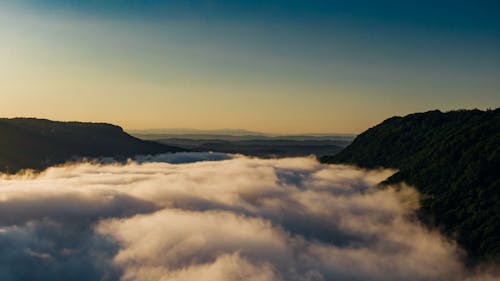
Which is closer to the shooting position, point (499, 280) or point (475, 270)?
point (499, 280)

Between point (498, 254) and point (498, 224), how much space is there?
15.5m

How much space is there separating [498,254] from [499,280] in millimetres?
13520

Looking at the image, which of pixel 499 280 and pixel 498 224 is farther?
pixel 498 224

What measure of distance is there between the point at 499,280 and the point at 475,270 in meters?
19.6

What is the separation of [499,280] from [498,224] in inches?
1142

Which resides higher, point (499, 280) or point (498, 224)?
point (498, 224)

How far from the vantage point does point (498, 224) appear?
654ft

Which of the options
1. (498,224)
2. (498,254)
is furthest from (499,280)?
(498,224)

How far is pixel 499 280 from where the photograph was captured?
580ft

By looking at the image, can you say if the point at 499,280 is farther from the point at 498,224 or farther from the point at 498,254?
the point at 498,224

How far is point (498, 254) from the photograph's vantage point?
18775cm

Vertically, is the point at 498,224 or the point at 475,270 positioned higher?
the point at 498,224
